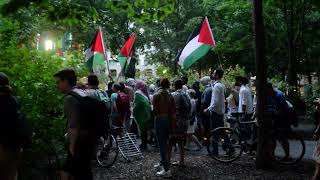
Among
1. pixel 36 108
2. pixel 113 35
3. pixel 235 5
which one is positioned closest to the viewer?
pixel 36 108

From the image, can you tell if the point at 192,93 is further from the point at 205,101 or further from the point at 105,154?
the point at 105,154

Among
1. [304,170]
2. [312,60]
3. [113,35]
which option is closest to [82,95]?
A: [304,170]

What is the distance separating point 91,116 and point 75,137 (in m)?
0.31

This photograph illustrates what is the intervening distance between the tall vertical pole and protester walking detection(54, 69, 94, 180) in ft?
16.2

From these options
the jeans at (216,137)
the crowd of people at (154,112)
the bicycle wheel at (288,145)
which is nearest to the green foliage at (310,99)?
the crowd of people at (154,112)

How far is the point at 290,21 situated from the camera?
2269 cm

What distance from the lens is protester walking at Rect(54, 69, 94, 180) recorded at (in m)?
5.59

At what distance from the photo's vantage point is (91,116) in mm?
5676

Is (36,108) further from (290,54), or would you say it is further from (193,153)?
(290,54)

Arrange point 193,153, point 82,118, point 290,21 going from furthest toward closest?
point 290,21, point 193,153, point 82,118

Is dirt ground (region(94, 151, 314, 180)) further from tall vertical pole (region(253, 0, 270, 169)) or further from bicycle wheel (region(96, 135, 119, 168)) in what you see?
tall vertical pole (region(253, 0, 270, 169))

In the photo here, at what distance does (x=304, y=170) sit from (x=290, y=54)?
14.4m

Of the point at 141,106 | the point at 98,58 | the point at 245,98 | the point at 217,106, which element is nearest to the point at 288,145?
the point at 245,98

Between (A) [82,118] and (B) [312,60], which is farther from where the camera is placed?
(B) [312,60]
